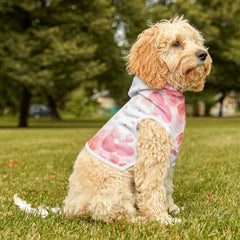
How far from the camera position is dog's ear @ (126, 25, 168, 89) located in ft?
10.9

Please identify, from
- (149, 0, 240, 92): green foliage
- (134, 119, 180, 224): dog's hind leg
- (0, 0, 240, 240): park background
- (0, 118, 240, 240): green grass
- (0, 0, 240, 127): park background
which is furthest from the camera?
(149, 0, 240, 92): green foliage

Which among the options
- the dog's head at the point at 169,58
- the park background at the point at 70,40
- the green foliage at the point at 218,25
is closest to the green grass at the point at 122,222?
the dog's head at the point at 169,58

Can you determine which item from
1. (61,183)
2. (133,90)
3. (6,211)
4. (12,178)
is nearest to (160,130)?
(133,90)

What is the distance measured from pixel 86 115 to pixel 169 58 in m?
39.5

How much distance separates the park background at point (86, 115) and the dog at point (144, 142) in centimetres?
21

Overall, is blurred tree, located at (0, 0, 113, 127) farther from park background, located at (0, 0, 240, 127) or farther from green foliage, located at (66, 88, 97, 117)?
green foliage, located at (66, 88, 97, 117)

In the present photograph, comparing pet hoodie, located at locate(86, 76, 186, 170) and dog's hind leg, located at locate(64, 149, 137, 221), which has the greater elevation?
pet hoodie, located at locate(86, 76, 186, 170)

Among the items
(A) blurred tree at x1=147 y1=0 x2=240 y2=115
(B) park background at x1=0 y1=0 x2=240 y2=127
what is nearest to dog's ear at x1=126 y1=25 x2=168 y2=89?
(B) park background at x1=0 y1=0 x2=240 y2=127

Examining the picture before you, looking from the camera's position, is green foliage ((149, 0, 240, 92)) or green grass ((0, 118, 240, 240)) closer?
green grass ((0, 118, 240, 240))

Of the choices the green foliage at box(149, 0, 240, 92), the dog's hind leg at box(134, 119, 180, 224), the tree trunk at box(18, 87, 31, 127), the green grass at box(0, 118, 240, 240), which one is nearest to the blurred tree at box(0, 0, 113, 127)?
the tree trunk at box(18, 87, 31, 127)

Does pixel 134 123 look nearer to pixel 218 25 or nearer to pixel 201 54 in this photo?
pixel 201 54

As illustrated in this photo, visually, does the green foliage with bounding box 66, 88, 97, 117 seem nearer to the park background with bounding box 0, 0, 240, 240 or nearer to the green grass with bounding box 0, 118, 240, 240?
the park background with bounding box 0, 0, 240, 240

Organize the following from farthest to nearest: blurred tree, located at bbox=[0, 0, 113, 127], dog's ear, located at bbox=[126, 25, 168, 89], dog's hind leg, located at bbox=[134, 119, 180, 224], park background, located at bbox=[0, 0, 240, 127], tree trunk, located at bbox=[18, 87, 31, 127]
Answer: tree trunk, located at bbox=[18, 87, 31, 127] < park background, located at bbox=[0, 0, 240, 127] < blurred tree, located at bbox=[0, 0, 113, 127] < dog's ear, located at bbox=[126, 25, 168, 89] < dog's hind leg, located at bbox=[134, 119, 180, 224]

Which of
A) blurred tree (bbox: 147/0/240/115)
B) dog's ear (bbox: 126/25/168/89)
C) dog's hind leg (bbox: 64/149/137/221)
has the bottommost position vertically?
dog's hind leg (bbox: 64/149/137/221)
